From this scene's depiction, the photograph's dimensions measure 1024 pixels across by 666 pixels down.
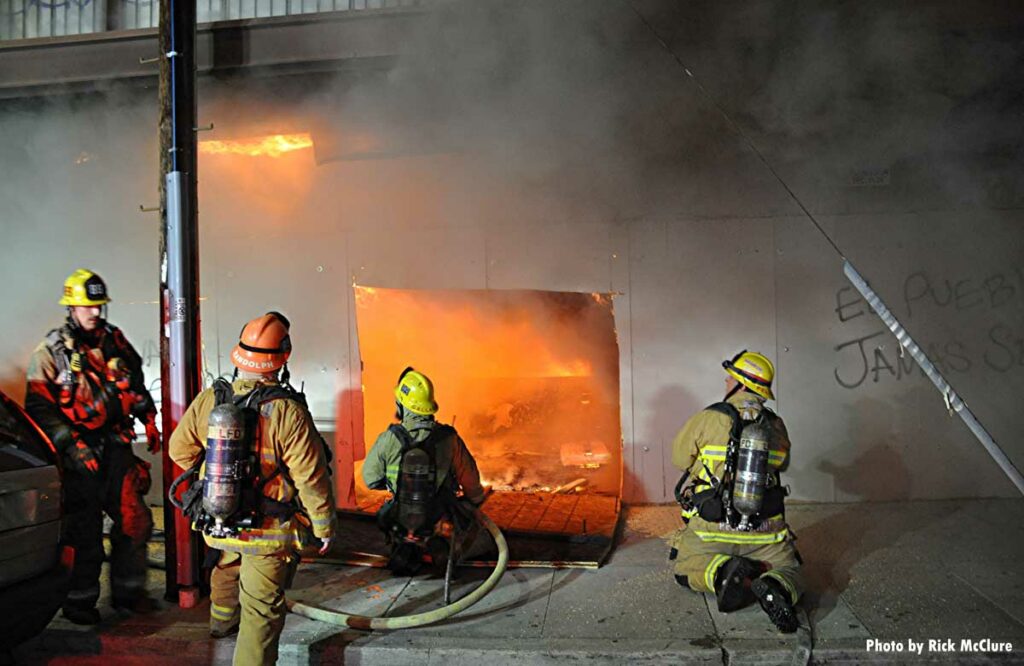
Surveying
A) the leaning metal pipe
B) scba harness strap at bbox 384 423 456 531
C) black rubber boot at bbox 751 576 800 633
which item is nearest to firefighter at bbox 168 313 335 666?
scba harness strap at bbox 384 423 456 531

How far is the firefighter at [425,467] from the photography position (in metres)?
4.02

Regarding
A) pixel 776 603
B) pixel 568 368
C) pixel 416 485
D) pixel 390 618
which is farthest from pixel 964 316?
pixel 390 618

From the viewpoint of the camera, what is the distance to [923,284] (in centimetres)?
575

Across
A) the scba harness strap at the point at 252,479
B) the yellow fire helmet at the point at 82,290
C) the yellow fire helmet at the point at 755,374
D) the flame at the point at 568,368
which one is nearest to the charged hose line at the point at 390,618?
the scba harness strap at the point at 252,479

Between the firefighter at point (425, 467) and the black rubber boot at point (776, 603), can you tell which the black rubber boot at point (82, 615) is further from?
the black rubber boot at point (776, 603)

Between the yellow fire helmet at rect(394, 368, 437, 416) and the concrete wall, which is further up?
the concrete wall

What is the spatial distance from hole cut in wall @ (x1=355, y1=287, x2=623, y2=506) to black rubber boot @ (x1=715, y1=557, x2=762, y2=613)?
9.05ft

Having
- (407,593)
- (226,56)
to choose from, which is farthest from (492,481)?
(226,56)

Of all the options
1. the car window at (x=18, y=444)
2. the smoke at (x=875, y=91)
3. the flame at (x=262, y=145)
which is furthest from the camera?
the flame at (x=262, y=145)

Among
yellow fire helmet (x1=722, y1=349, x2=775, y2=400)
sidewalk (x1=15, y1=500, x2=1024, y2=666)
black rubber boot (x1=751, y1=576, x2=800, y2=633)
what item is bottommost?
sidewalk (x1=15, y1=500, x2=1024, y2=666)

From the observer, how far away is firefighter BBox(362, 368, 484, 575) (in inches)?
158

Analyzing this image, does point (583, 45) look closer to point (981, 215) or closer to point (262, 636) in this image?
point (981, 215)

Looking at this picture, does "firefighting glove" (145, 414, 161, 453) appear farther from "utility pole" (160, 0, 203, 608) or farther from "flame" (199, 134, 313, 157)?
"flame" (199, 134, 313, 157)

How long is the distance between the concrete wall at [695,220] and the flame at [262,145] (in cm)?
11
